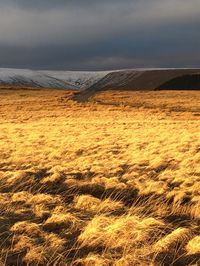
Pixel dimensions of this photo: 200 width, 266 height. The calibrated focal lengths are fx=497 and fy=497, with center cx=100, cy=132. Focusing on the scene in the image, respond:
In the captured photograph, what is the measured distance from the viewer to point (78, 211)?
1090 cm

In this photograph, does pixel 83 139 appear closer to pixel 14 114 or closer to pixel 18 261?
pixel 18 261

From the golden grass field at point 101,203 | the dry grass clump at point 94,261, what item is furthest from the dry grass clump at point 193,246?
the dry grass clump at point 94,261

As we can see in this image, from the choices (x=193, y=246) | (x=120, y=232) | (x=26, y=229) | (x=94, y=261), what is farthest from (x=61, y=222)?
(x=193, y=246)

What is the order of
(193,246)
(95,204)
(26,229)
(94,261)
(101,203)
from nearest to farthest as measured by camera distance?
(94,261), (193,246), (26,229), (101,203), (95,204)

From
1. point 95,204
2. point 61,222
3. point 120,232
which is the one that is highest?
point 120,232

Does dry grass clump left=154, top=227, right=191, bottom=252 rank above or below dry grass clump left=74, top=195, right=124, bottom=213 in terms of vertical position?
above

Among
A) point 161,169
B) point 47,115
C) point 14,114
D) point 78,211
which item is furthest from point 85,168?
point 14,114

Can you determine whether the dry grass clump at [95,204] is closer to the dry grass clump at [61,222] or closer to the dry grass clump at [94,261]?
the dry grass clump at [61,222]

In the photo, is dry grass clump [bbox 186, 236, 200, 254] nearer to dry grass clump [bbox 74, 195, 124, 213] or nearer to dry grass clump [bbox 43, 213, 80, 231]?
dry grass clump [bbox 43, 213, 80, 231]

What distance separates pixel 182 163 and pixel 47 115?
36838 millimetres

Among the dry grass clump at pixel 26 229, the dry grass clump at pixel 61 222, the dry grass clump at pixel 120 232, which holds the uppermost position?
the dry grass clump at pixel 120 232

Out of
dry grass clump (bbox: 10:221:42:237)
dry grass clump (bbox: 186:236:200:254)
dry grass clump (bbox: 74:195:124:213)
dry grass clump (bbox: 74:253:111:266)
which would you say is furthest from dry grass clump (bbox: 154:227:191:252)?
dry grass clump (bbox: 74:195:124:213)

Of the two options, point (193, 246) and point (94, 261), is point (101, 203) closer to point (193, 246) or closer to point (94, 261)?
point (193, 246)

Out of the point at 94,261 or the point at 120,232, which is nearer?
the point at 94,261
